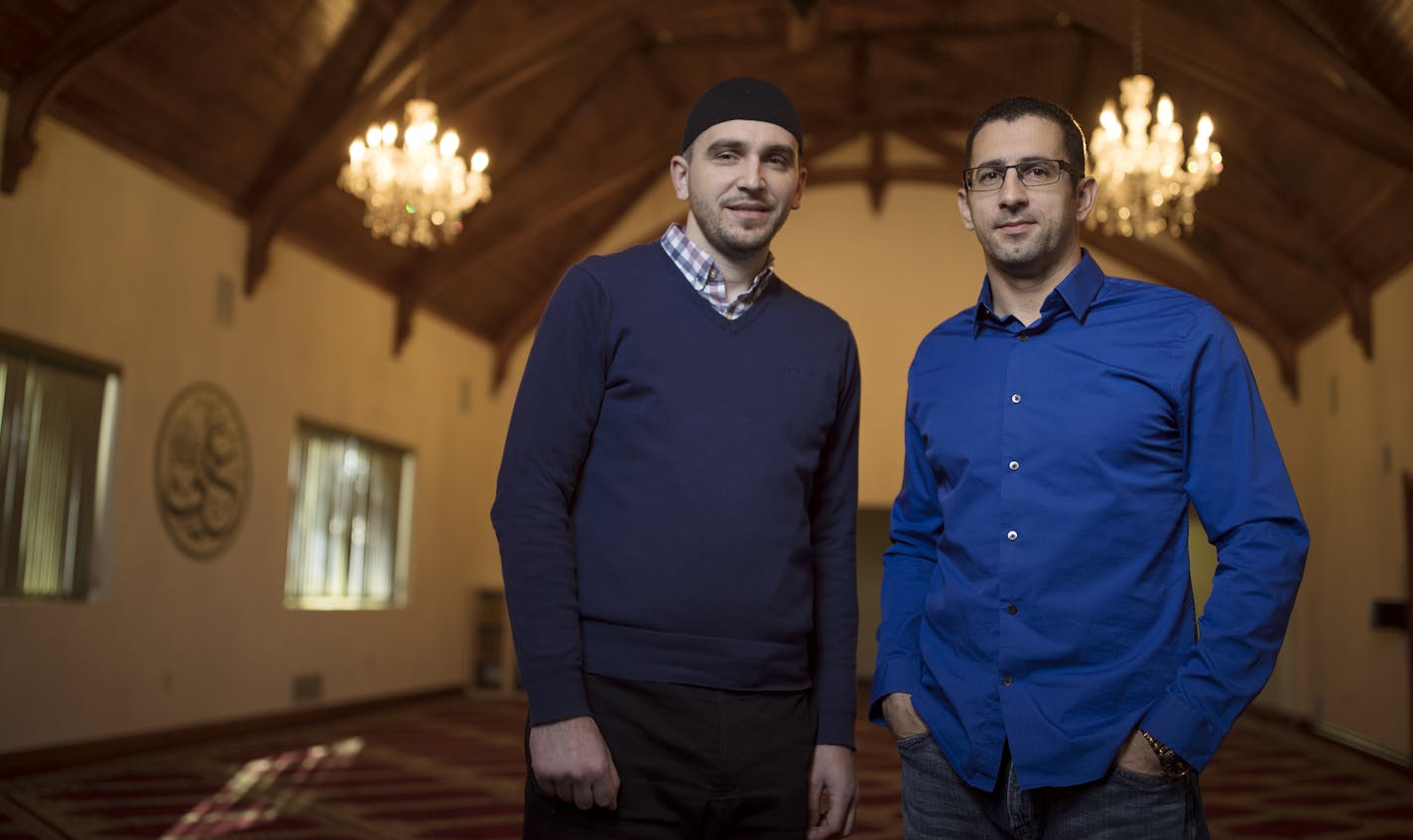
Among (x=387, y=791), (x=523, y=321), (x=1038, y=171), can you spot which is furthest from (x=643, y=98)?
(x=1038, y=171)

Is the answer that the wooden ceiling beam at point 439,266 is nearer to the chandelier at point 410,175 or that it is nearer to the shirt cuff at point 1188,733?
the chandelier at point 410,175

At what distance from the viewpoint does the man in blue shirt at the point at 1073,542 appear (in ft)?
4.96

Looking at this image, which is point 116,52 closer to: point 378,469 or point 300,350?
point 300,350

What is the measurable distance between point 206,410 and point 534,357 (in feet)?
21.9

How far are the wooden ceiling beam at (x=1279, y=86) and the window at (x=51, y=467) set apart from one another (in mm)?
6253

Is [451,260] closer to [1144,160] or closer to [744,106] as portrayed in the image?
[1144,160]

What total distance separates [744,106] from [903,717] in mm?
898

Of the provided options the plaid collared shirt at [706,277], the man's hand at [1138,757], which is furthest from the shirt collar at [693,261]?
the man's hand at [1138,757]

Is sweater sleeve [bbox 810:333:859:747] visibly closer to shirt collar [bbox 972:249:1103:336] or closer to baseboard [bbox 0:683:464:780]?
shirt collar [bbox 972:249:1103:336]

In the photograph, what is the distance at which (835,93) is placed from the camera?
37.4ft

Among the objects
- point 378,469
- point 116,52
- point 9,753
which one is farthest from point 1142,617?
point 378,469

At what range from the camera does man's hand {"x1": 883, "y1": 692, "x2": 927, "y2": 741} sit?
1.71 meters

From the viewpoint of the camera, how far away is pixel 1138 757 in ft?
4.93

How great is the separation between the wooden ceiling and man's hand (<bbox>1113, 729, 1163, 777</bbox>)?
6055 mm
